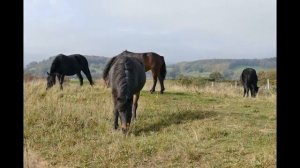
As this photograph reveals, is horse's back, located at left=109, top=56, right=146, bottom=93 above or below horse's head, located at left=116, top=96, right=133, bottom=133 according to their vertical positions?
above

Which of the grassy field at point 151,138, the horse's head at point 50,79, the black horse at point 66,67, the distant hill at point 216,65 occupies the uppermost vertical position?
the distant hill at point 216,65

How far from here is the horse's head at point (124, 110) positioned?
7.99 m

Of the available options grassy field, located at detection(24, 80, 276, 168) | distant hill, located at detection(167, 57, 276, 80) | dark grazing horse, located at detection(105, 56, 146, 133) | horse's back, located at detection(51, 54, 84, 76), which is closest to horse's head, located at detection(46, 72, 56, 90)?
horse's back, located at detection(51, 54, 84, 76)

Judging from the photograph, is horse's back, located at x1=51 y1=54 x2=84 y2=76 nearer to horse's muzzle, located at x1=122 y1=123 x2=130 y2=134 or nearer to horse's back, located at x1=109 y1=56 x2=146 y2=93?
horse's back, located at x1=109 y1=56 x2=146 y2=93

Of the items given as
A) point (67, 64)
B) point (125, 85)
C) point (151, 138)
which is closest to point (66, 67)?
point (67, 64)

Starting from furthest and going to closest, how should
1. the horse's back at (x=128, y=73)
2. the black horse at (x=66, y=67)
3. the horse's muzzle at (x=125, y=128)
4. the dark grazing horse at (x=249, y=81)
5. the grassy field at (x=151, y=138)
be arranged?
1. the dark grazing horse at (x=249, y=81)
2. the black horse at (x=66, y=67)
3. the horse's back at (x=128, y=73)
4. the horse's muzzle at (x=125, y=128)
5. the grassy field at (x=151, y=138)

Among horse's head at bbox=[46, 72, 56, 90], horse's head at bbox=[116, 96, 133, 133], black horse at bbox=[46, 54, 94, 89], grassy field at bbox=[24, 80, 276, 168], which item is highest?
black horse at bbox=[46, 54, 94, 89]

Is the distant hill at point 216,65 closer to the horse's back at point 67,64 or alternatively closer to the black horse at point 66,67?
the black horse at point 66,67

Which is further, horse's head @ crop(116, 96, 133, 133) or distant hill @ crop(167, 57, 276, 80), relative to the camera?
distant hill @ crop(167, 57, 276, 80)

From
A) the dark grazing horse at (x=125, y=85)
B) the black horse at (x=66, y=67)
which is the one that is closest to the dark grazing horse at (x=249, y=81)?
the black horse at (x=66, y=67)

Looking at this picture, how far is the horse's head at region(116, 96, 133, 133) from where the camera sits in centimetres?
799

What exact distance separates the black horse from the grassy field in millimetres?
7379
